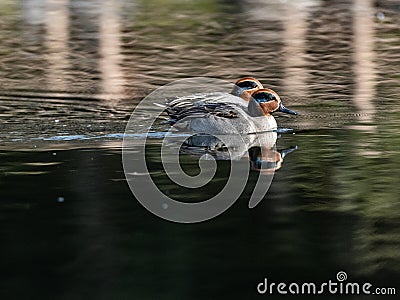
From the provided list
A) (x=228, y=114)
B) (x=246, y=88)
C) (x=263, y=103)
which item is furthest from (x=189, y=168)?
(x=246, y=88)

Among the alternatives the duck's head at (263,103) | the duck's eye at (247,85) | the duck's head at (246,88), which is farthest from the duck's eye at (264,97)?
the duck's eye at (247,85)

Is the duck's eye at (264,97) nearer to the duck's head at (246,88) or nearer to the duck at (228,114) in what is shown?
the duck at (228,114)

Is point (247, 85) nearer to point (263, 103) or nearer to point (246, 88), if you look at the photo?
point (246, 88)

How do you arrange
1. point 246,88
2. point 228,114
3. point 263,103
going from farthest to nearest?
1. point 246,88
2. point 263,103
3. point 228,114

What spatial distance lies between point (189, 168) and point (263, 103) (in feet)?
7.81

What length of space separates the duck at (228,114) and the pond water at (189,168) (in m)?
0.37

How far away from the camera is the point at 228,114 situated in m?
11.4

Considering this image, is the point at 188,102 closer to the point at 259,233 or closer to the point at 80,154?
the point at 80,154

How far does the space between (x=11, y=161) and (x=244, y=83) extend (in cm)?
321

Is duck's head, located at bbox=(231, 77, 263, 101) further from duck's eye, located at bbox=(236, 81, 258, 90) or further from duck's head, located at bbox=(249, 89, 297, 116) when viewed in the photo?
duck's head, located at bbox=(249, 89, 297, 116)

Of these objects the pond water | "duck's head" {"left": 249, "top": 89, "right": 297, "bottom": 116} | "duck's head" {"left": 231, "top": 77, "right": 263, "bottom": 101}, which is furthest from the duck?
the pond water

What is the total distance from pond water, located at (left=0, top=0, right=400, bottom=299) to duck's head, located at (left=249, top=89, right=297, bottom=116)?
0.36 metres

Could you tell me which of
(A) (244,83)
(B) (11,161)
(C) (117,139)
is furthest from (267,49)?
(B) (11,161)

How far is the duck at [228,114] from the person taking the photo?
11148mm
